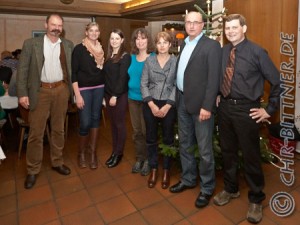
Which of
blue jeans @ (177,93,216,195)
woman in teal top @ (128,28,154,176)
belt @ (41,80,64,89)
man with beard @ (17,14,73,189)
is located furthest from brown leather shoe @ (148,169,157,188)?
belt @ (41,80,64,89)

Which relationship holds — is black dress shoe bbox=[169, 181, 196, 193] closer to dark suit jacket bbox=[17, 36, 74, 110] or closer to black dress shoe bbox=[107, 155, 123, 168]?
black dress shoe bbox=[107, 155, 123, 168]

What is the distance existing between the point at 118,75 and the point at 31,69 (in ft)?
2.77

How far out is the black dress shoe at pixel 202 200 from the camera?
2182mm

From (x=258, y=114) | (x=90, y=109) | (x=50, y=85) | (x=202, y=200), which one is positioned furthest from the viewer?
(x=90, y=109)

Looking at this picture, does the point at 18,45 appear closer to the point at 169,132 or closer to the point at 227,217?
the point at 169,132

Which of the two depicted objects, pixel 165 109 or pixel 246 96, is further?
pixel 165 109

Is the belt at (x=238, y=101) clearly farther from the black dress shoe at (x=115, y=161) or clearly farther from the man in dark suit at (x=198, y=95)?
the black dress shoe at (x=115, y=161)

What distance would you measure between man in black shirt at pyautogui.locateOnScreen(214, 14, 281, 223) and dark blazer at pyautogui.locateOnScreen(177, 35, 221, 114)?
8cm

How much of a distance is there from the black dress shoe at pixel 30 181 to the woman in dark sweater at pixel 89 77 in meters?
0.68

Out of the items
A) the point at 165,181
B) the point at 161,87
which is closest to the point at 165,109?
the point at 161,87

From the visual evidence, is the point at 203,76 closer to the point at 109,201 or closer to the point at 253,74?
the point at 253,74

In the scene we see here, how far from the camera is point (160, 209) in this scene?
2.19m

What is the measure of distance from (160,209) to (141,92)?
41.9 inches

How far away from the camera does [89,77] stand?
2689 millimetres
